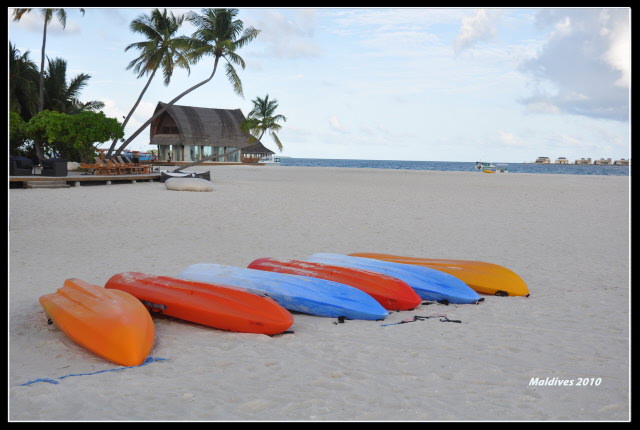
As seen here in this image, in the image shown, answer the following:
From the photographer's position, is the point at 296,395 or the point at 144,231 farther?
the point at 144,231

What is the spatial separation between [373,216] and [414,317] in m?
6.53

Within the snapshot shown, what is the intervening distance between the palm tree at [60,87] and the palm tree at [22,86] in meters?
0.69

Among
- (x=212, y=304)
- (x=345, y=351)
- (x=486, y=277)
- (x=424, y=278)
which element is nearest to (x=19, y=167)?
(x=212, y=304)

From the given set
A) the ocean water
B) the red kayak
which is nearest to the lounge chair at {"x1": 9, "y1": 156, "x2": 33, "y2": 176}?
the red kayak

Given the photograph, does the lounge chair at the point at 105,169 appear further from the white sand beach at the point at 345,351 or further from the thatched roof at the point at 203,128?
the thatched roof at the point at 203,128

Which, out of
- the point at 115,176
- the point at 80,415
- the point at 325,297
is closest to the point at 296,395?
the point at 80,415

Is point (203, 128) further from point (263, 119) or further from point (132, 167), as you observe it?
point (132, 167)

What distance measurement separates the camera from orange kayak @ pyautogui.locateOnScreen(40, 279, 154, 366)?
3.27 metres

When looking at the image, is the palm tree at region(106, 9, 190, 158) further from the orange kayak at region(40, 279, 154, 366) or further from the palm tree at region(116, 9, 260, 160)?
the orange kayak at region(40, 279, 154, 366)

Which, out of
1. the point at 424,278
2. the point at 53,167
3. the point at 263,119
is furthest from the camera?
the point at 263,119

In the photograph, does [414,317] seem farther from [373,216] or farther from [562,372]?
[373,216]

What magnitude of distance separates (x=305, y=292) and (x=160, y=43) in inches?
881

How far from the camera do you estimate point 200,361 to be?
3.29 metres

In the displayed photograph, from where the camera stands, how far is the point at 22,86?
24672 mm
